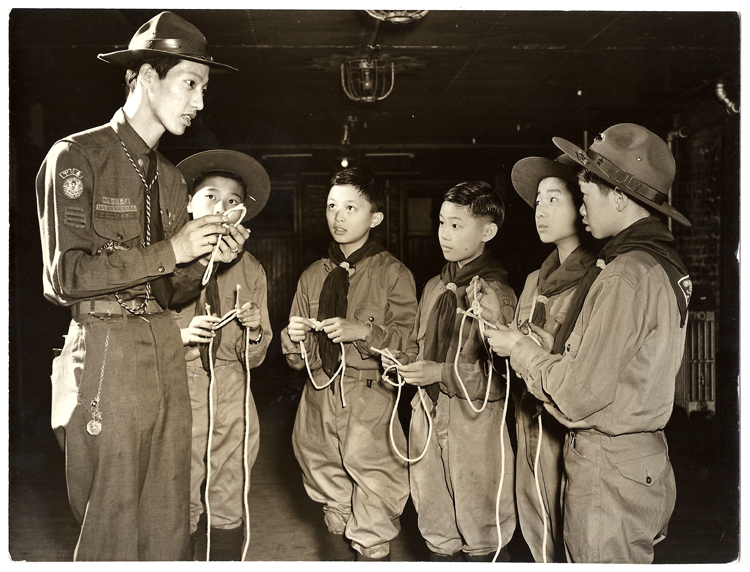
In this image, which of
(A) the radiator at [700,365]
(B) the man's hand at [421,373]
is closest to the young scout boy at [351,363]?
(B) the man's hand at [421,373]

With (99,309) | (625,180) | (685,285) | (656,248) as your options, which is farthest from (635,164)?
(99,309)

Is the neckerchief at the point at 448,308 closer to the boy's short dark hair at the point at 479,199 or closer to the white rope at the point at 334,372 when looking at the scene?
the boy's short dark hair at the point at 479,199

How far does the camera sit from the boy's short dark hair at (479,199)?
3.16 m

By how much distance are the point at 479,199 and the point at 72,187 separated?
1.63 meters

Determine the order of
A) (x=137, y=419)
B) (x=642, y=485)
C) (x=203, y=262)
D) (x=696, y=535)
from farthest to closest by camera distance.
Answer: (x=696, y=535) → (x=203, y=262) → (x=137, y=419) → (x=642, y=485)

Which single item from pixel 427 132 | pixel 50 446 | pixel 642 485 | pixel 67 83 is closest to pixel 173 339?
pixel 50 446

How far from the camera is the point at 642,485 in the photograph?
2.53 metres

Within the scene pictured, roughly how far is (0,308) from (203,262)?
0.85 meters

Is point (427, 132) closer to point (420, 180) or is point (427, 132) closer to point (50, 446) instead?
point (420, 180)

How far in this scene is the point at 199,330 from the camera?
301 cm

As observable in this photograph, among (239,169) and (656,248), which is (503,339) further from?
(239,169)

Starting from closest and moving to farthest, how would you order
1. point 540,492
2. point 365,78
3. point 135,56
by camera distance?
point 135,56, point 540,492, point 365,78

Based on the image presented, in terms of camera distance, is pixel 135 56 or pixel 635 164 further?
pixel 135 56

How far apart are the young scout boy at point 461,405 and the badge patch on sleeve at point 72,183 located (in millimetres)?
1386
